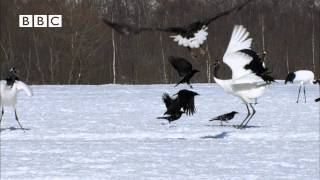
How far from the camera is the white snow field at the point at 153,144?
21.8 ft

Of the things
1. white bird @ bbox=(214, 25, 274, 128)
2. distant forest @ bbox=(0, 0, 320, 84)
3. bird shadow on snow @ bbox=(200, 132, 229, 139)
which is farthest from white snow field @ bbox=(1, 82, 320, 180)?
white bird @ bbox=(214, 25, 274, 128)

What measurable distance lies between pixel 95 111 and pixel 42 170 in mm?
7916

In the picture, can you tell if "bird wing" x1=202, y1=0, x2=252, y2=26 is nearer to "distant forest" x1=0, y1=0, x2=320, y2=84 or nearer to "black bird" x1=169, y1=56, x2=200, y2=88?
"distant forest" x1=0, y1=0, x2=320, y2=84

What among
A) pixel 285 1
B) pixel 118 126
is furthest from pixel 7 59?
pixel 118 126

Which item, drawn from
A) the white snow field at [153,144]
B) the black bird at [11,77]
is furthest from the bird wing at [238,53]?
the white snow field at [153,144]

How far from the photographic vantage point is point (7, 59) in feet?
7.38

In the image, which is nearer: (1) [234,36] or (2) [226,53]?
(1) [234,36]

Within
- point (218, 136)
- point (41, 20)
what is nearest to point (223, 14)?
point (41, 20)

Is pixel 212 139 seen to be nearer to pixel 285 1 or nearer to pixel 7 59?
pixel 7 59

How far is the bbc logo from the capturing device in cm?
116

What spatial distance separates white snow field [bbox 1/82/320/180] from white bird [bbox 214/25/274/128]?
2323 millimetres

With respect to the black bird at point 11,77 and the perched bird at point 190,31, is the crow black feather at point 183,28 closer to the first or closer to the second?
the perched bird at point 190,31

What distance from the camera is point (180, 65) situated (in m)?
1.39

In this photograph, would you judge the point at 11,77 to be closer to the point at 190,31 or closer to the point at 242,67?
the point at 242,67
